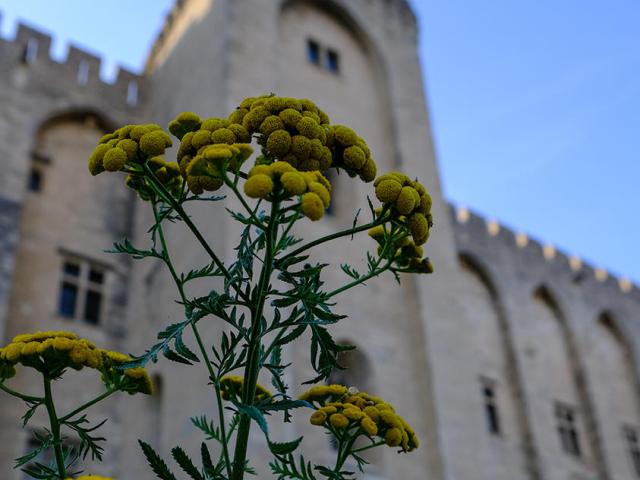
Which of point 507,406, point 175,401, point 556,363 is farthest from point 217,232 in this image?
point 556,363

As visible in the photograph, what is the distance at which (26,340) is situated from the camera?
3.52 m

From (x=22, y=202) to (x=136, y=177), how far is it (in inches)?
410

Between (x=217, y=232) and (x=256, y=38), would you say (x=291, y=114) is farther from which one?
(x=256, y=38)

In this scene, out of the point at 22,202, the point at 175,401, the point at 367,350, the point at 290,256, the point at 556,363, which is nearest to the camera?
the point at 290,256

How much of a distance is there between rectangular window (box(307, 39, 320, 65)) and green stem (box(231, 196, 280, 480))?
12.6 m

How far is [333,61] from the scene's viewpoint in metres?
16.0

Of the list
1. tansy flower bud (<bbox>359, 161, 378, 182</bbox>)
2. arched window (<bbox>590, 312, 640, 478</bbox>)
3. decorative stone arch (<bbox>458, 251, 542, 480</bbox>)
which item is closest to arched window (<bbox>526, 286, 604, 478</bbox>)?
decorative stone arch (<bbox>458, 251, 542, 480</bbox>)

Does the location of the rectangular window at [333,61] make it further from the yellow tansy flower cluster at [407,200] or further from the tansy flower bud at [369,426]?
the tansy flower bud at [369,426]

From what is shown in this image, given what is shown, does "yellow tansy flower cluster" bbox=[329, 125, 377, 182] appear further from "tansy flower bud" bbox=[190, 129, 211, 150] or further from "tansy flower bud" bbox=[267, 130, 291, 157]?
"tansy flower bud" bbox=[190, 129, 211, 150]

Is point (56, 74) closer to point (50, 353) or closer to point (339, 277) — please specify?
point (339, 277)

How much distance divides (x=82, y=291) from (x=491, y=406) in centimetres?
815

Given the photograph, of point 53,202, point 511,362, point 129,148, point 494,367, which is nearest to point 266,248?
point 129,148

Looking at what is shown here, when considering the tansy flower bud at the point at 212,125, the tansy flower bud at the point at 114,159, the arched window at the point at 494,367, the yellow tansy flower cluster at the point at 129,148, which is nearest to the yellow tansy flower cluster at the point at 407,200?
the tansy flower bud at the point at 212,125

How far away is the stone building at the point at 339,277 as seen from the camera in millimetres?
12430
